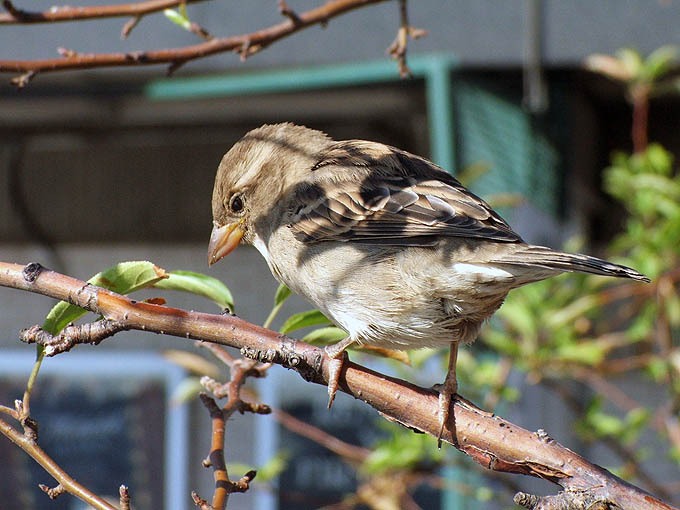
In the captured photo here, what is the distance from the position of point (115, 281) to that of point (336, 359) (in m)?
0.44

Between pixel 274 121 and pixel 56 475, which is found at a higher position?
pixel 56 475

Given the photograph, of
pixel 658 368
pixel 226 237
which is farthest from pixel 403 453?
pixel 226 237

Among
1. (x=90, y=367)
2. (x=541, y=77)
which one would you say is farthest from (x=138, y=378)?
(x=541, y=77)

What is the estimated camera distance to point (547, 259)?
1.94 meters

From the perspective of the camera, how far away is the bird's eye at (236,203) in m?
2.53

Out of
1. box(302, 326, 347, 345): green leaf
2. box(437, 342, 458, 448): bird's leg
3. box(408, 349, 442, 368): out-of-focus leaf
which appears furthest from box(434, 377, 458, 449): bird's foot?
box(408, 349, 442, 368): out-of-focus leaf

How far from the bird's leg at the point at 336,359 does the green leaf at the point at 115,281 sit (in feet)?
1.16

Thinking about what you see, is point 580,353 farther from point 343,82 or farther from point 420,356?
point 343,82

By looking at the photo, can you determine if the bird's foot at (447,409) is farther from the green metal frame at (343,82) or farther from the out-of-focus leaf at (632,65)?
the out-of-focus leaf at (632,65)

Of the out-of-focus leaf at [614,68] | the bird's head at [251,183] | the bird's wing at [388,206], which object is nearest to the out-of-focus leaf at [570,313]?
the out-of-focus leaf at [614,68]

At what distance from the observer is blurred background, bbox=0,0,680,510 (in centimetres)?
422

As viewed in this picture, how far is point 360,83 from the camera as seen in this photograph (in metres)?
4.33

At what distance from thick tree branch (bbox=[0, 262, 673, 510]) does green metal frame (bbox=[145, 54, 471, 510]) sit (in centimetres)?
236

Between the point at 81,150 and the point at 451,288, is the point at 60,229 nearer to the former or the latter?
the point at 81,150
